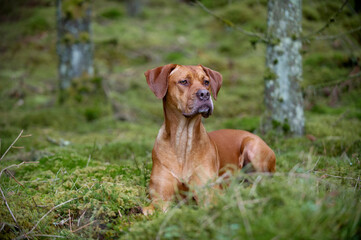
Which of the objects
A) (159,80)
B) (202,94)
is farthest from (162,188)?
(159,80)

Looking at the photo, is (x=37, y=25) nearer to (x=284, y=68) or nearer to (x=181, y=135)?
(x=284, y=68)

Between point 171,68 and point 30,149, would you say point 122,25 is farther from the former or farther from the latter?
point 171,68

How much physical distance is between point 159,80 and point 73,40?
228 inches

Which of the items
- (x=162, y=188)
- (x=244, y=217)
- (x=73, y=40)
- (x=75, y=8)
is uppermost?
(x=75, y=8)

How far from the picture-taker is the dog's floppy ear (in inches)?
156

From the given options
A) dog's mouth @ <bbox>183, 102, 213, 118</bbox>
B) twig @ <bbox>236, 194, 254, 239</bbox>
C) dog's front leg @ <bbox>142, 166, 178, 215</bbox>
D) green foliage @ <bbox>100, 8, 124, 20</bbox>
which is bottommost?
dog's front leg @ <bbox>142, 166, 178, 215</bbox>

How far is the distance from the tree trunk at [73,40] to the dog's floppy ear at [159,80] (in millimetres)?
5620

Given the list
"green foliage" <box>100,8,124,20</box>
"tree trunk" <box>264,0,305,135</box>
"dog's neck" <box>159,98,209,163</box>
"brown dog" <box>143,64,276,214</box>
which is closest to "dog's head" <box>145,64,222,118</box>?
"brown dog" <box>143,64,276,214</box>

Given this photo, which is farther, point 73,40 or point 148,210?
point 73,40

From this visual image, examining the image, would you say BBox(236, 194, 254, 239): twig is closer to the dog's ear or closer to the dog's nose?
the dog's nose

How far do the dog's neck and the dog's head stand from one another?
0.14 metres

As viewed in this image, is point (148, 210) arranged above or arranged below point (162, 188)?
below

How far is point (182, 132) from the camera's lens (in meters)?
4.00

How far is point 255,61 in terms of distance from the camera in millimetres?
12758
